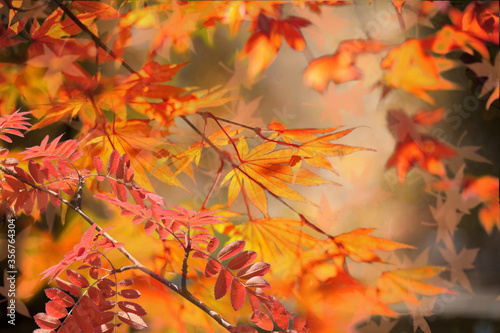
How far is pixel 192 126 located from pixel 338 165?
0.83 feet

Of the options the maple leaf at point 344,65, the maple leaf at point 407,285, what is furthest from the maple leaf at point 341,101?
the maple leaf at point 407,285

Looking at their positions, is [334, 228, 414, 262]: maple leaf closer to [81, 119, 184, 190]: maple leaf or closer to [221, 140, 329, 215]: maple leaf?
[221, 140, 329, 215]: maple leaf

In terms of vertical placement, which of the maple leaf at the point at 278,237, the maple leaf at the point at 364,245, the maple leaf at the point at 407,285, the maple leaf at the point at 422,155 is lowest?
the maple leaf at the point at 407,285

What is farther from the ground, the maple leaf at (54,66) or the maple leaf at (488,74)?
the maple leaf at (54,66)

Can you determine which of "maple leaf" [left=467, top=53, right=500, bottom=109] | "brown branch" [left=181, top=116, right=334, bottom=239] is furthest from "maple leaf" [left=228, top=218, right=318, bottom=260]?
"maple leaf" [left=467, top=53, right=500, bottom=109]

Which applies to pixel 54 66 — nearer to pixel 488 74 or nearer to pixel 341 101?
pixel 341 101

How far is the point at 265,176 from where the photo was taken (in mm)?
576

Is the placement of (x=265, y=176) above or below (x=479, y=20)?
below

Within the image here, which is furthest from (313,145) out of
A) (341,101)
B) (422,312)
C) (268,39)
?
(422,312)

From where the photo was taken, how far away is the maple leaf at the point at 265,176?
22.5 inches

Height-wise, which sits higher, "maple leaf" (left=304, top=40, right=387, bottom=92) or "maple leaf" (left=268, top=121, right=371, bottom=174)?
"maple leaf" (left=304, top=40, right=387, bottom=92)

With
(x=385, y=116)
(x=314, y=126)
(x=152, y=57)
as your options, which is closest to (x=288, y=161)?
(x=314, y=126)

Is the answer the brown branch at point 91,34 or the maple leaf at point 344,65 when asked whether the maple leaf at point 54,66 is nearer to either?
the brown branch at point 91,34

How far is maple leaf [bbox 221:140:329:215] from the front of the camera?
1.87ft
